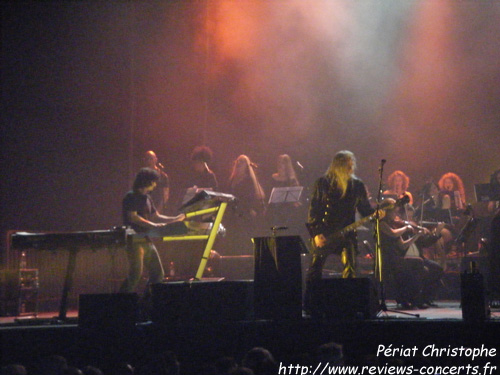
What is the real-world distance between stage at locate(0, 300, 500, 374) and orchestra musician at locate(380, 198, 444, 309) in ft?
8.34

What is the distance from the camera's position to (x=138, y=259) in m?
8.25

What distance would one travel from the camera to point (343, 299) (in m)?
6.47

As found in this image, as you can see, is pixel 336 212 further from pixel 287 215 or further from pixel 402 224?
pixel 287 215

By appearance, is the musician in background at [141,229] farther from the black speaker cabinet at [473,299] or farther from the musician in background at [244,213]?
the musician in background at [244,213]

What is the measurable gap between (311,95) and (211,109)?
263 cm

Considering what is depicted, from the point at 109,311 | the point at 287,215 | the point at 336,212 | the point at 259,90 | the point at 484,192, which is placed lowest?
the point at 109,311

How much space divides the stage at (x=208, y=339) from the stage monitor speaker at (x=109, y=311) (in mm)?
39

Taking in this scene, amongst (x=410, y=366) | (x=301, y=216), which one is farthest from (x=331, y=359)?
(x=301, y=216)

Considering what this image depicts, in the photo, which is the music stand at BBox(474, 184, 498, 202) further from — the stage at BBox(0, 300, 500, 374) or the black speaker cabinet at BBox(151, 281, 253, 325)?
the black speaker cabinet at BBox(151, 281, 253, 325)

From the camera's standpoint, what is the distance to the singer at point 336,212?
7.25 metres

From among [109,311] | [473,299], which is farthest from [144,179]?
[473,299]

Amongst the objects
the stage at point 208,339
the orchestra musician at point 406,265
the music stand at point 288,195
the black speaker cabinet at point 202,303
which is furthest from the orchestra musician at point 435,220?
the black speaker cabinet at point 202,303

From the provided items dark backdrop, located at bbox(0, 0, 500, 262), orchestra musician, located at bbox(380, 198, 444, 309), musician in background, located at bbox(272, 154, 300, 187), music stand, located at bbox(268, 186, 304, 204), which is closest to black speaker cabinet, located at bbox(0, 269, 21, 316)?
dark backdrop, located at bbox(0, 0, 500, 262)

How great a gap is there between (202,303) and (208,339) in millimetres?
408
